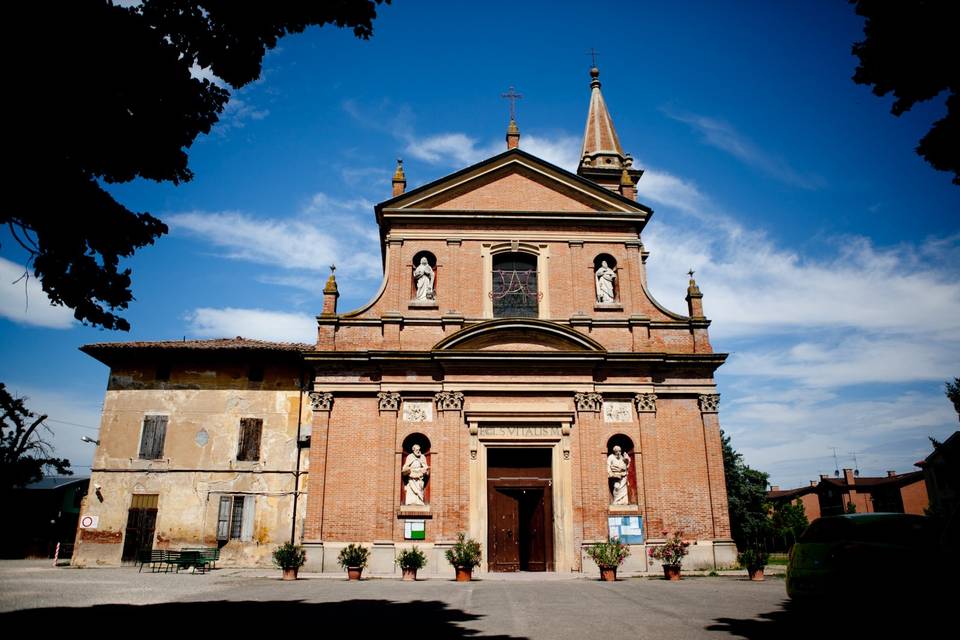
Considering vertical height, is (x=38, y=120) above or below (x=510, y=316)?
below

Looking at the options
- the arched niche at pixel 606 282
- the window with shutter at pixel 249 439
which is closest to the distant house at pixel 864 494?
the arched niche at pixel 606 282

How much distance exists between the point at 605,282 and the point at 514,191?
465cm

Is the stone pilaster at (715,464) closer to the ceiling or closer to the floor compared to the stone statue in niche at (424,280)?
closer to the floor

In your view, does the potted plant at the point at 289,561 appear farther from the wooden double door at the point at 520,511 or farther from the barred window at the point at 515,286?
the barred window at the point at 515,286

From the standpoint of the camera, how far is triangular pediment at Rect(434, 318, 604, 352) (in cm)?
1838

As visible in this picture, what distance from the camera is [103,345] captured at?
21484mm

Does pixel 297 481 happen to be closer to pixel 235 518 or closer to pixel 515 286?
pixel 235 518

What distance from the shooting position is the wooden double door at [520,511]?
1739 centimetres

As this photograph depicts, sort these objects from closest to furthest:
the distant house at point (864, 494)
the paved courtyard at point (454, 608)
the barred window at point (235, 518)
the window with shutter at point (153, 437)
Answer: the paved courtyard at point (454, 608) → the barred window at point (235, 518) → the window with shutter at point (153, 437) → the distant house at point (864, 494)

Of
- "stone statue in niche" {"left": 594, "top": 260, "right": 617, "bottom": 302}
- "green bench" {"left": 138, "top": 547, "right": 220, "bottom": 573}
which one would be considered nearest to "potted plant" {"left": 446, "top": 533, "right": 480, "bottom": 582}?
"green bench" {"left": 138, "top": 547, "right": 220, "bottom": 573}

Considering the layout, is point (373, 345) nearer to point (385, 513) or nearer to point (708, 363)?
point (385, 513)

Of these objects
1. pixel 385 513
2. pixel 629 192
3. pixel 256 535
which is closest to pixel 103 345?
pixel 256 535

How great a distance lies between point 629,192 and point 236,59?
56.3 feet

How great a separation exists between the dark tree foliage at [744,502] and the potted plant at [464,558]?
21.4 metres
